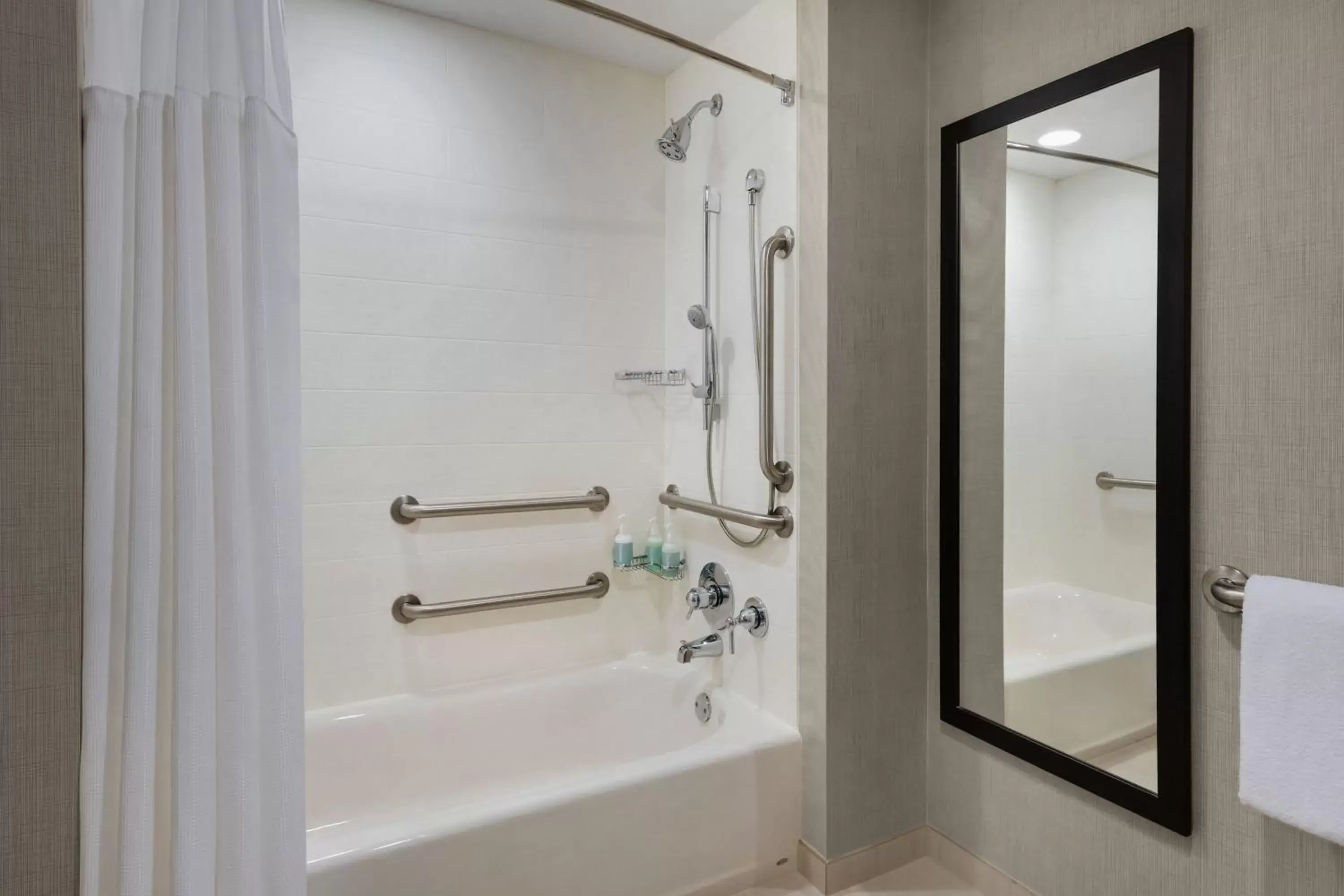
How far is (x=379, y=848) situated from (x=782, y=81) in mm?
1882

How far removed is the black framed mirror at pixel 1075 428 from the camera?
1.31 m

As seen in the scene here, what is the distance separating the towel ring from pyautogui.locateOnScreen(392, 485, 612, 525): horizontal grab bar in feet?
5.07

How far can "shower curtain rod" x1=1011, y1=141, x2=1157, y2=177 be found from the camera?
4.42 feet

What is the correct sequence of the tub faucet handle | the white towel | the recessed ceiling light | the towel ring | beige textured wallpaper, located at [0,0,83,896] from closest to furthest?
1. beige textured wallpaper, located at [0,0,83,896]
2. the white towel
3. the towel ring
4. the recessed ceiling light
5. the tub faucet handle

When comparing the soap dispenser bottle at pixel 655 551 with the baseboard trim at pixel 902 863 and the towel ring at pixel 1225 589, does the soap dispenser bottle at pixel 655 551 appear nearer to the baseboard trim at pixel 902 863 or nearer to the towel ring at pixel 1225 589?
the baseboard trim at pixel 902 863

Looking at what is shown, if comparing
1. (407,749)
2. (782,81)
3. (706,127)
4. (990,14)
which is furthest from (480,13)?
(407,749)

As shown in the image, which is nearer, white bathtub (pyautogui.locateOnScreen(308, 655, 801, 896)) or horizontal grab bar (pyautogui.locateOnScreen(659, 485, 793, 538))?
white bathtub (pyautogui.locateOnScreen(308, 655, 801, 896))

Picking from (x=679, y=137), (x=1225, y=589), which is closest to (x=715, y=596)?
(x=1225, y=589)

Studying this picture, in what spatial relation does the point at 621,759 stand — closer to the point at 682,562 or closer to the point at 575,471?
the point at 682,562

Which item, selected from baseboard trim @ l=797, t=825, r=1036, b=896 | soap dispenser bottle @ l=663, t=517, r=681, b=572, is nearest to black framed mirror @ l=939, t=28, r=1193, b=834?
baseboard trim @ l=797, t=825, r=1036, b=896

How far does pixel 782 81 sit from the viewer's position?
1738 mm

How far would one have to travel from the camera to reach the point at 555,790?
149 centimetres

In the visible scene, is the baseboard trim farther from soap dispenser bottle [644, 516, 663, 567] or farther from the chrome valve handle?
soap dispenser bottle [644, 516, 663, 567]

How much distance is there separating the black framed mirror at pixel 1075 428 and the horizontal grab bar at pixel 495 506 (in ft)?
3.42
